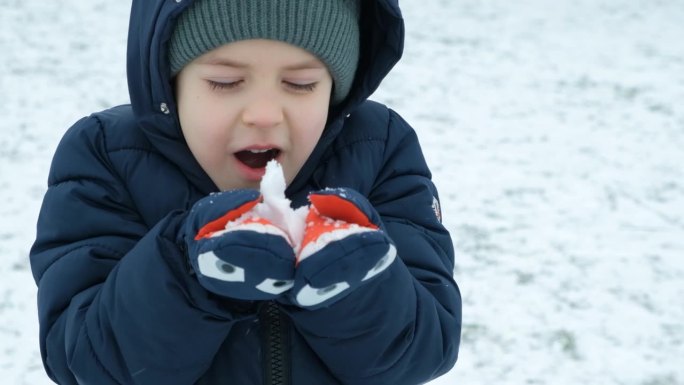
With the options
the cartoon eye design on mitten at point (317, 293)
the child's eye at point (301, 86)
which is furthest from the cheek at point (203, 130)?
the cartoon eye design on mitten at point (317, 293)

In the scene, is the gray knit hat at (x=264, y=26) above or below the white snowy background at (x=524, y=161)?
above

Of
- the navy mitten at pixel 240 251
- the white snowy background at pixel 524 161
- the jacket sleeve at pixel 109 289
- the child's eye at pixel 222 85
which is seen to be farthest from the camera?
the white snowy background at pixel 524 161

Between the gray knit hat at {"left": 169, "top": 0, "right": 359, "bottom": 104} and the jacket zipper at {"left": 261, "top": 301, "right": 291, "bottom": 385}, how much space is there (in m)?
0.36

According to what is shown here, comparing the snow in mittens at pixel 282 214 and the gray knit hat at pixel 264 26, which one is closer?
the snow in mittens at pixel 282 214

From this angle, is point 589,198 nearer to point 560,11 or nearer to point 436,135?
point 436,135

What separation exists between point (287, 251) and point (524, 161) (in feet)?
8.71

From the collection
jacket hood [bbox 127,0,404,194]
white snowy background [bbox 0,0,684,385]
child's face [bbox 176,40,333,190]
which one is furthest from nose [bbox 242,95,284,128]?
white snowy background [bbox 0,0,684,385]

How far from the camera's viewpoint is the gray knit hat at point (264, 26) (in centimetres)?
109

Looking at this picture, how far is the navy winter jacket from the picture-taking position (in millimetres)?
1031

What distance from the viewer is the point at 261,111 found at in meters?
1.11

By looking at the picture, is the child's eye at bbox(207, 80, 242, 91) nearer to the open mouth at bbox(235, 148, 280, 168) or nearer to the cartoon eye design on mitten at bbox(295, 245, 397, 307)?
the open mouth at bbox(235, 148, 280, 168)

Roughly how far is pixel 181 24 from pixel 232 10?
8cm

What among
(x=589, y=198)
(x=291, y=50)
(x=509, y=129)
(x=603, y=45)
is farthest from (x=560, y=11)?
(x=291, y=50)

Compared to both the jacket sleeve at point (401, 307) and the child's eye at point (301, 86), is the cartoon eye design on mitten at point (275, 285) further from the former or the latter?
the child's eye at point (301, 86)
